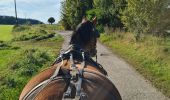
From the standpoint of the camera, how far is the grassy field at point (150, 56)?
13371mm

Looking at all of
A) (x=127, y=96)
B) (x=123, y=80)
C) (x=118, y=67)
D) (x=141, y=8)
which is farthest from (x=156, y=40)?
(x=127, y=96)

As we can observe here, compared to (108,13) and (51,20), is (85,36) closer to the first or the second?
(108,13)

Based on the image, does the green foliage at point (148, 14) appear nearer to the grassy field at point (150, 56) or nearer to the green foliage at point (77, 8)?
the grassy field at point (150, 56)

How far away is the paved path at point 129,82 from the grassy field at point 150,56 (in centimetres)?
27

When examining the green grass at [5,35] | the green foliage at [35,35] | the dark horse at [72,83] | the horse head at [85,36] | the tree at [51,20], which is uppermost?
the horse head at [85,36]

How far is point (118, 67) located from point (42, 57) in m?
3.64

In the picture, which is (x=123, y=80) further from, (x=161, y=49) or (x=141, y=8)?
(x=141, y=8)

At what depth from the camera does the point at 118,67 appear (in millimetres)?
16750

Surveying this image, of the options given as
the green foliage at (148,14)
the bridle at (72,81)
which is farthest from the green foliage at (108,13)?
the bridle at (72,81)

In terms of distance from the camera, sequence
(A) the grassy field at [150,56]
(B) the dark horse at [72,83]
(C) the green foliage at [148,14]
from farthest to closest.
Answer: (C) the green foliage at [148,14] → (A) the grassy field at [150,56] → (B) the dark horse at [72,83]

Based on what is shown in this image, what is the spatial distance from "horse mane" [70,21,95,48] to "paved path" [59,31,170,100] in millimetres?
4735

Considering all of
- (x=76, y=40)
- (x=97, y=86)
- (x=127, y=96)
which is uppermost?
(x=76, y=40)

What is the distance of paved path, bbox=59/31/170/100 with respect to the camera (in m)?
11.4

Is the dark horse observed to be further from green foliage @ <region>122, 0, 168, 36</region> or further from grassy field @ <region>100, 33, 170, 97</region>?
green foliage @ <region>122, 0, 168, 36</region>
